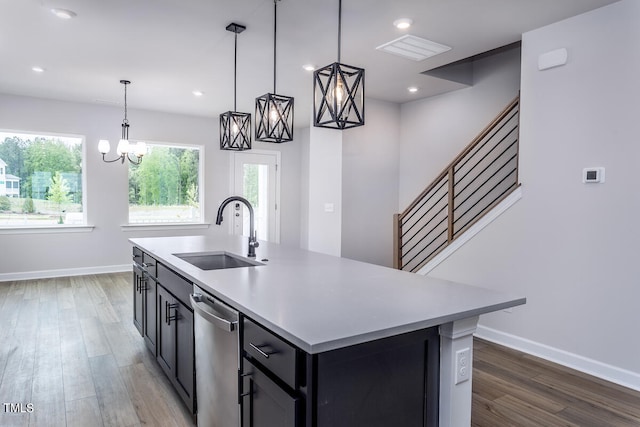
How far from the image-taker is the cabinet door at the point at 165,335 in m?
2.52

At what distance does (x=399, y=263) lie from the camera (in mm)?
4629

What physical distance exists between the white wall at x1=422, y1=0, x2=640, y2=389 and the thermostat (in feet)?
0.13

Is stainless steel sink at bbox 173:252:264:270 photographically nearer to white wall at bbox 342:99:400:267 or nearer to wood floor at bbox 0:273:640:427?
wood floor at bbox 0:273:640:427

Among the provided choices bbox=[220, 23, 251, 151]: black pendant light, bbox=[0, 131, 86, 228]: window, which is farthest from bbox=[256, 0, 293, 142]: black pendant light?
bbox=[0, 131, 86, 228]: window

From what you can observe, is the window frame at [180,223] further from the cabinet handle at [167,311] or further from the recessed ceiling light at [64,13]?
the cabinet handle at [167,311]

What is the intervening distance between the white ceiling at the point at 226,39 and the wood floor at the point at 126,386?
261 cm

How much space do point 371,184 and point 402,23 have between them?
112 inches

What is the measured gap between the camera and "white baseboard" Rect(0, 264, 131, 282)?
228 inches

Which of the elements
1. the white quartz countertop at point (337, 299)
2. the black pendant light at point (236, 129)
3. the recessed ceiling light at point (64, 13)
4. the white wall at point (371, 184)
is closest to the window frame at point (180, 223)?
the white wall at point (371, 184)

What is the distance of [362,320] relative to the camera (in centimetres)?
138

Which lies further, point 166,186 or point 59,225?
point 166,186

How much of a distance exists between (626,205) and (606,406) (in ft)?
4.34

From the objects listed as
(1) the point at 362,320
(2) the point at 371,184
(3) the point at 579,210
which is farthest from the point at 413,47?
(1) the point at 362,320

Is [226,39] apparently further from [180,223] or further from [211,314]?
[180,223]
